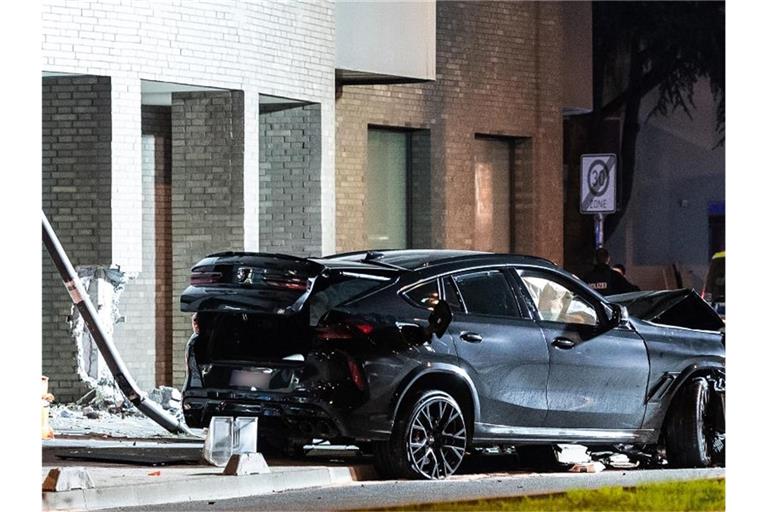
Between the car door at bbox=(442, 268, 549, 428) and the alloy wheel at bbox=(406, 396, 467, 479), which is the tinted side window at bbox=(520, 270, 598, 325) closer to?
the car door at bbox=(442, 268, 549, 428)

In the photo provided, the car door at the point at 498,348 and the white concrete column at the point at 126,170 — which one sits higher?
the white concrete column at the point at 126,170

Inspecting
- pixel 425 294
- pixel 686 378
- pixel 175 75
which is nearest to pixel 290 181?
pixel 175 75

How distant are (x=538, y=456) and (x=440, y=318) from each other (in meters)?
2.51

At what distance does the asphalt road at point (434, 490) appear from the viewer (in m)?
11.9

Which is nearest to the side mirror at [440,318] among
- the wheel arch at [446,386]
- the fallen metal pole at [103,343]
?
the wheel arch at [446,386]

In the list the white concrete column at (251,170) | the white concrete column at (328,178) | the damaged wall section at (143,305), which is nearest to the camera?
the damaged wall section at (143,305)

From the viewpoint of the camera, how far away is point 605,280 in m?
21.1

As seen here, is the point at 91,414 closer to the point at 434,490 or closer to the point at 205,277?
the point at 205,277

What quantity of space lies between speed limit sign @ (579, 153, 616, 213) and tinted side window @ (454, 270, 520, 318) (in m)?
9.72

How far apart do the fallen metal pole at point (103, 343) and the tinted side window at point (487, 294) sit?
401 centimetres

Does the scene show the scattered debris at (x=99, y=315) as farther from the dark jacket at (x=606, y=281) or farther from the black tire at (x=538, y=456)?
the black tire at (x=538, y=456)

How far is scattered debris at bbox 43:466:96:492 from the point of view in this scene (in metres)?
11.7
